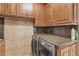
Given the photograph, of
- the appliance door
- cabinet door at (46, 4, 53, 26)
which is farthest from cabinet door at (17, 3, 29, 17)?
the appliance door

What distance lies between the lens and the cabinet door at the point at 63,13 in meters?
1.29

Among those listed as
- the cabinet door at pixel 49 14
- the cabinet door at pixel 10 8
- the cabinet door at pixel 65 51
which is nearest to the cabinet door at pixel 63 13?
the cabinet door at pixel 49 14

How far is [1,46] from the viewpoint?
1250 millimetres

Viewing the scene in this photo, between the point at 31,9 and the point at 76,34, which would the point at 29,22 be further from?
the point at 76,34

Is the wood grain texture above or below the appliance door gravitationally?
above

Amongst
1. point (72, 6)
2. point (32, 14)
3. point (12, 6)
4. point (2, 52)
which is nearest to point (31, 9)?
point (32, 14)

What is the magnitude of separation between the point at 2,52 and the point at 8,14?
0.37 meters

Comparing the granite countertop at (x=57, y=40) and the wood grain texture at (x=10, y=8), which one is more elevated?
the wood grain texture at (x=10, y=8)

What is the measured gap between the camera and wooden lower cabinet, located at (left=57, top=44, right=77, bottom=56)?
1225mm

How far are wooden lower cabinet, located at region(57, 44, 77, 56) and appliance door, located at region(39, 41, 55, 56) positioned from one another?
0.19ft

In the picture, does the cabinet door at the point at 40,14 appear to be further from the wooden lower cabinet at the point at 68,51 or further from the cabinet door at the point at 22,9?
the wooden lower cabinet at the point at 68,51

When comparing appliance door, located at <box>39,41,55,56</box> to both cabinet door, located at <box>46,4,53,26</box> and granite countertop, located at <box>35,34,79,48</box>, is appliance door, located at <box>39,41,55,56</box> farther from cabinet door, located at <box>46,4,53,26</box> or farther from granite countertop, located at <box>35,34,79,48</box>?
cabinet door, located at <box>46,4,53,26</box>

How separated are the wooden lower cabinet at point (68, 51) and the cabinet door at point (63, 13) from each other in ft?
0.82

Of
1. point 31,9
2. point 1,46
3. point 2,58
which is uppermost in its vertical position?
point 31,9
